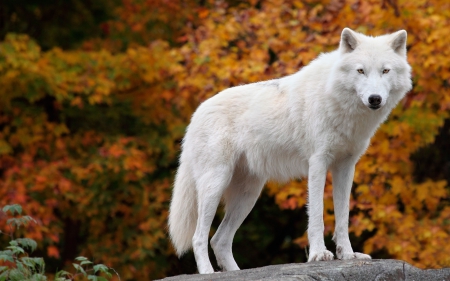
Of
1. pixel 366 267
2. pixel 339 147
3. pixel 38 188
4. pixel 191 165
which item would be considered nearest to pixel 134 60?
pixel 38 188

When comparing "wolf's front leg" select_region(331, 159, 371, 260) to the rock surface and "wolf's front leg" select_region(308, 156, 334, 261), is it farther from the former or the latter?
the rock surface

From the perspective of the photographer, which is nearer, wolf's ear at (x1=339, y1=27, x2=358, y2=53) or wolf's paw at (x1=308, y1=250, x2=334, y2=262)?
wolf's paw at (x1=308, y1=250, x2=334, y2=262)

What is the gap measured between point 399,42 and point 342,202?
118 cm

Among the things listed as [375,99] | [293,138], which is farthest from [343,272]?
[293,138]

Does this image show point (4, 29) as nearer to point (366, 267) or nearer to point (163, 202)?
point (163, 202)

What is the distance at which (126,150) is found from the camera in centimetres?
966

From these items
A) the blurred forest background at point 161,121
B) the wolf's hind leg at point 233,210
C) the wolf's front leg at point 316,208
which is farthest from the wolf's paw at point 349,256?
the blurred forest background at point 161,121

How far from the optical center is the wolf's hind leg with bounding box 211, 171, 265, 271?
5254 mm

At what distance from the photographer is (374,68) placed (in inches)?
176

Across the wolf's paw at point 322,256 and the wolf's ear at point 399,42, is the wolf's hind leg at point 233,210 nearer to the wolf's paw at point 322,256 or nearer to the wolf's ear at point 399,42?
the wolf's paw at point 322,256

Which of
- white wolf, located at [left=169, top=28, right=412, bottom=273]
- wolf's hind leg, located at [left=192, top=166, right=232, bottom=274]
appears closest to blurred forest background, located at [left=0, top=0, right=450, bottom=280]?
white wolf, located at [left=169, top=28, right=412, bottom=273]

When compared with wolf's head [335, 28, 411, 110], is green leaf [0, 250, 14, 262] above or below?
below

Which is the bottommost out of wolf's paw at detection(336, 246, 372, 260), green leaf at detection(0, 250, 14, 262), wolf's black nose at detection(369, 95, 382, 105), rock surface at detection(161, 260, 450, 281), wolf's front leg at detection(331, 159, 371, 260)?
green leaf at detection(0, 250, 14, 262)

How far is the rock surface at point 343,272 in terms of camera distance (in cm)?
400
